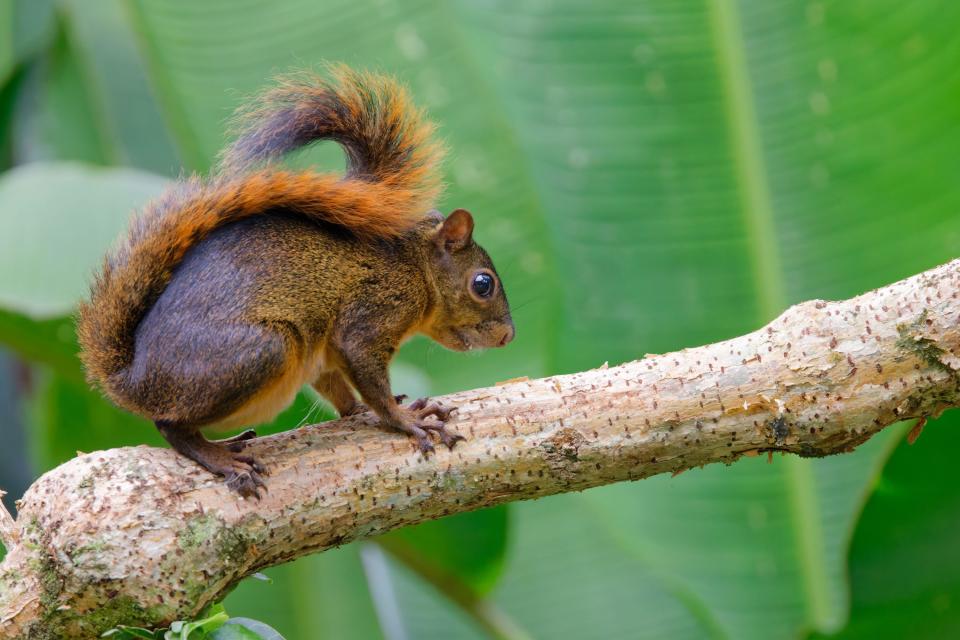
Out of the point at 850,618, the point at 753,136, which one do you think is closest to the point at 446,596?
the point at 850,618

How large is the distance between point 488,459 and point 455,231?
0.65 meters

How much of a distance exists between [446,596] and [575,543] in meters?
0.69

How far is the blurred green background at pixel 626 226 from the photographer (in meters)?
2.62

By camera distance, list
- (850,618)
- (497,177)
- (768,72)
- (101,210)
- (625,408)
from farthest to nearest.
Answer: (497,177) → (768,72) → (101,210) → (850,618) → (625,408)

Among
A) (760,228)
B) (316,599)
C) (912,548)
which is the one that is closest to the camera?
(912,548)

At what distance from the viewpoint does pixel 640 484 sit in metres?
2.90

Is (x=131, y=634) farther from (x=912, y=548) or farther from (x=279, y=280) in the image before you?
(x=912, y=548)

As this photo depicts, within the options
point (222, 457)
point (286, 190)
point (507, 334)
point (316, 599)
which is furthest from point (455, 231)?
point (316, 599)

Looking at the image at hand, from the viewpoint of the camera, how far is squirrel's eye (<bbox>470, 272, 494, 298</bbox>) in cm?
228

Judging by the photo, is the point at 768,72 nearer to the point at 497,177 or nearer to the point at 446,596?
the point at 497,177

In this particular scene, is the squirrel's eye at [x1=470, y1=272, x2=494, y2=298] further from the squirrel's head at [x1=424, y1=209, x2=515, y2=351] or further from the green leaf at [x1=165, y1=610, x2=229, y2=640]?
the green leaf at [x1=165, y1=610, x2=229, y2=640]

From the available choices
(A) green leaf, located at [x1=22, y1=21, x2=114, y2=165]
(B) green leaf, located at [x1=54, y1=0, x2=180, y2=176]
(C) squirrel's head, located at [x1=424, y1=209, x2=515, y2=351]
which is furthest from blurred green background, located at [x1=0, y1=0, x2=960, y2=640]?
(A) green leaf, located at [x1=22, y1=21, x2=114, y2=165]

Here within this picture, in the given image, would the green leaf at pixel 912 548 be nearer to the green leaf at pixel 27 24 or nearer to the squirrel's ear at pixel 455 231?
the squirrel's ear at pixel 455 231

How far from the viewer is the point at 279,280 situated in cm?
191
